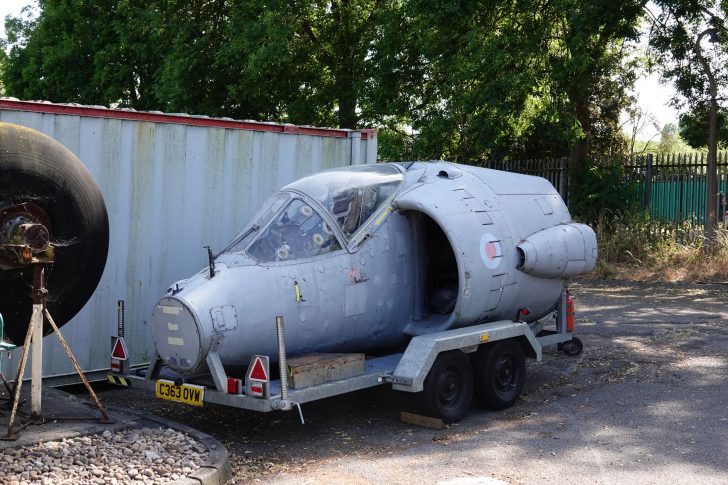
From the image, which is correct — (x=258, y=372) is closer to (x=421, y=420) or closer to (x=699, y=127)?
(x=421, y=420)

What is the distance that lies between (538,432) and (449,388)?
0.93 metres

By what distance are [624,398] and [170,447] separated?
4876 millimetres

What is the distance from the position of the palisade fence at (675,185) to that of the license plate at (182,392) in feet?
53.7

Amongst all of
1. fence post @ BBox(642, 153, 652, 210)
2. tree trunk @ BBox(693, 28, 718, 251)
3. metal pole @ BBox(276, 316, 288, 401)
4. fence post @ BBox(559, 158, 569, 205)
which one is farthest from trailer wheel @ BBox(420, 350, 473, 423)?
fence post @ BBox(559, 158, 569, 205)

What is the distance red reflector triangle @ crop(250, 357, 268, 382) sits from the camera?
7.22 meters

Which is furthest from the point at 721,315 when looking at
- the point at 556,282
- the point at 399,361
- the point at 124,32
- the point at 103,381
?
the point at 124,32

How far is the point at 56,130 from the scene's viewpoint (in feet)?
29.8

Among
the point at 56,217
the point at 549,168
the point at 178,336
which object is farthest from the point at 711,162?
the point at 56,217

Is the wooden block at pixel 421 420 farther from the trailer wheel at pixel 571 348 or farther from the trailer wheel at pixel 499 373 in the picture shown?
the trailer wheel at pixel 571 348

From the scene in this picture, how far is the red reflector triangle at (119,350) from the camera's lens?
8.20 metres

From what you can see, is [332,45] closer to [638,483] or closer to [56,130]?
[56,130]

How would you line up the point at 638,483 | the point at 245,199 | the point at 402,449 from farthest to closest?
1. the point at 245,199
2. the point at 402,449
3. the point at 638,483

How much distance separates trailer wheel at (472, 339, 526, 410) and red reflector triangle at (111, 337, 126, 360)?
3.40 metres

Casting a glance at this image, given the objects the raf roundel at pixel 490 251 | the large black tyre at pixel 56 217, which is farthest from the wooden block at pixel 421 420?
the large black tyre at pixel 56 217
